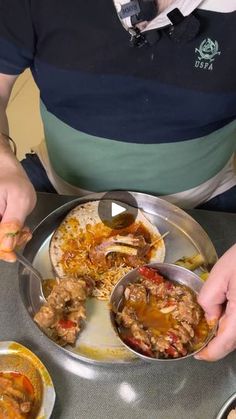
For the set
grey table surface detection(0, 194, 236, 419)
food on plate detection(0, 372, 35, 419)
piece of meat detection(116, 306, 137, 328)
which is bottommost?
grey table surface detection(0, 194, 236, 419)

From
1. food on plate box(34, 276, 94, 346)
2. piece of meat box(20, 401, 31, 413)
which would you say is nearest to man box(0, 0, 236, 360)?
food on plate box(34, 276, 94, 346)

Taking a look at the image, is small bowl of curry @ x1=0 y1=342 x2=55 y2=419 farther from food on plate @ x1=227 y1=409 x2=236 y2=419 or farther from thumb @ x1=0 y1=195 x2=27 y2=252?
food on plate @ x1=227 y1=409 x2=236 y2=419

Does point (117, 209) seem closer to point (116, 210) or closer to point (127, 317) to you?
point (116, 210)

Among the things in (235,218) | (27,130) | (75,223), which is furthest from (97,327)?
(27,130)

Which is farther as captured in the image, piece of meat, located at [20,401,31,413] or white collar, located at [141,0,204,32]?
white collar, located at [141,0,204,32]

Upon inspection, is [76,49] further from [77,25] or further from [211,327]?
[211,327]

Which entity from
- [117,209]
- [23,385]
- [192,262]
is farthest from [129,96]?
[23,385]
